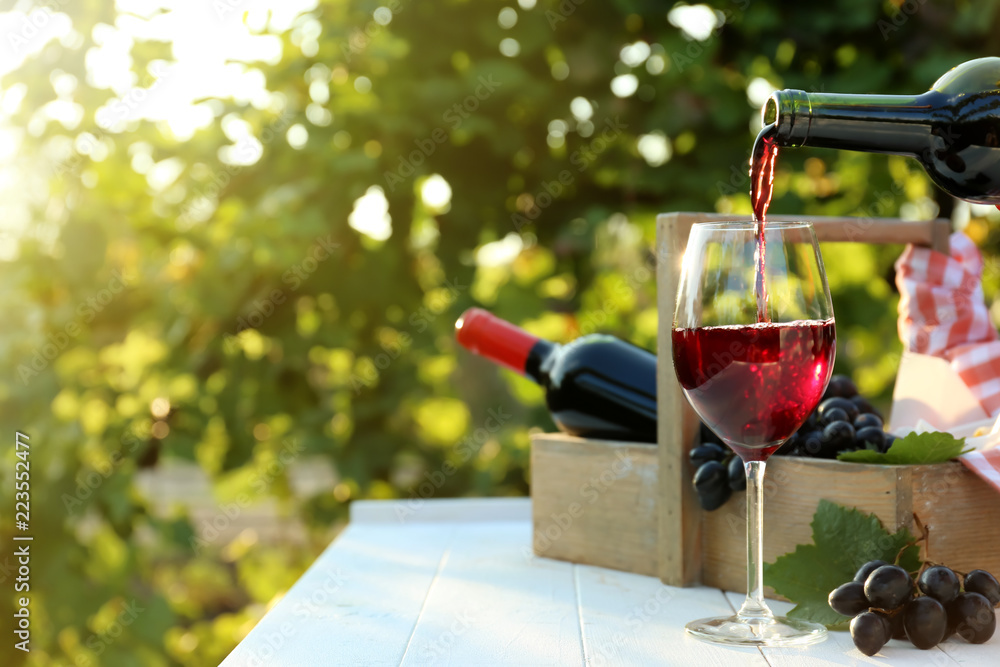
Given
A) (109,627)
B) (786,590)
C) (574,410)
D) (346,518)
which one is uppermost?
(574,410)

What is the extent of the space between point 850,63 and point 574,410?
110cm

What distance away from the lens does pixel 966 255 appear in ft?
4.15

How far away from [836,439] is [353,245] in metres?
1.29

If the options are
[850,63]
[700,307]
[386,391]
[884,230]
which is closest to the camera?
[700,307]

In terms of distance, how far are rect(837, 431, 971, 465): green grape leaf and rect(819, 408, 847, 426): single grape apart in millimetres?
109

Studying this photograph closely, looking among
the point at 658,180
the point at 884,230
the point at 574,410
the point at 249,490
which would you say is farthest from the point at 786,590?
the point at 249,490

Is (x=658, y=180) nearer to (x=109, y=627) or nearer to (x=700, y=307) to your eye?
(x=700, y=307)

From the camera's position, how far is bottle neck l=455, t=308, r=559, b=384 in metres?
1.24

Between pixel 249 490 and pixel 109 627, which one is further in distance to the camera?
pixel 249 490

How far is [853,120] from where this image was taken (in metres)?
0.82

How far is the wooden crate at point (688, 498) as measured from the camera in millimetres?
903

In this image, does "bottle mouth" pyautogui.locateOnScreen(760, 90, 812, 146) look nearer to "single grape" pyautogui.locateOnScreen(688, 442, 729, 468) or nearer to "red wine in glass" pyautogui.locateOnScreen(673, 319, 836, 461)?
"red wine in glass" pyautogui.locateOnScreen(673, 319, 836, 461)

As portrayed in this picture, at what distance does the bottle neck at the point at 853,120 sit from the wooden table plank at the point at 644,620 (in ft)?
1.42

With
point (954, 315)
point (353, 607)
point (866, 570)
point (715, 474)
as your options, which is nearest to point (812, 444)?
point (715, 474)
